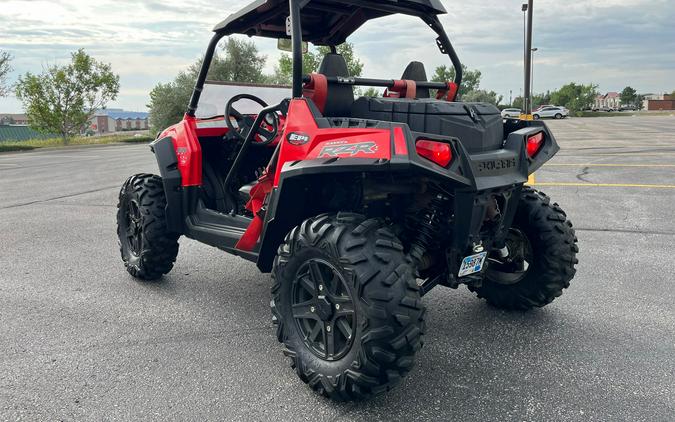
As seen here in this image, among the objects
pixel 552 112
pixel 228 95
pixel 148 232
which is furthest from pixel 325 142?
pixel 552 112

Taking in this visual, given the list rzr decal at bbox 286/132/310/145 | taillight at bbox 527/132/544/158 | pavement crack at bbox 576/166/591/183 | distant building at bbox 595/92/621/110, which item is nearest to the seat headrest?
rzr decal at bbox 286/132/310/145

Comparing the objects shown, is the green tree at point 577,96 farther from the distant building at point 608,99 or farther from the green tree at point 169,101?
the green tree at point 169,101

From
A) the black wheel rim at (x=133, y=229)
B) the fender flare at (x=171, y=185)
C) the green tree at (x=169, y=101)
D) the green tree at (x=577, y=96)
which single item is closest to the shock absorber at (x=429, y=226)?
the fender flare at (x=171, y=185)

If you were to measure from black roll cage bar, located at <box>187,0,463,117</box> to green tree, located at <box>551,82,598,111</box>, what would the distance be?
10081cm

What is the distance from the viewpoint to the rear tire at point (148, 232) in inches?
179

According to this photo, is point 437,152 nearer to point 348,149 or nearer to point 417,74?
point 348,149

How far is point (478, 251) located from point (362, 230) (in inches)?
31.0

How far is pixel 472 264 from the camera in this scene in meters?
3.09

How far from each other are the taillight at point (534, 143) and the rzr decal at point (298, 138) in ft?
4.32

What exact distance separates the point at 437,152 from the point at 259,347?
1653 mm

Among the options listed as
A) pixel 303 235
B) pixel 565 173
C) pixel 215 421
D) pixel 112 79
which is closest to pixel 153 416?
pixel 215 421

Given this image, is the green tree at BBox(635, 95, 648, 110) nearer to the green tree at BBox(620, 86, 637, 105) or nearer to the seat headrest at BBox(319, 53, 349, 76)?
the green tree at BBox(620, 86, 637, 105)

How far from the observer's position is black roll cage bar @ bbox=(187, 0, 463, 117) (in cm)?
317

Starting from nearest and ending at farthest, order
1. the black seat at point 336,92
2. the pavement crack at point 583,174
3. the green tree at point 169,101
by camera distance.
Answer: the black seat at point 336,92
the pavement crack at point 583,174
the green tree at point 169,101
